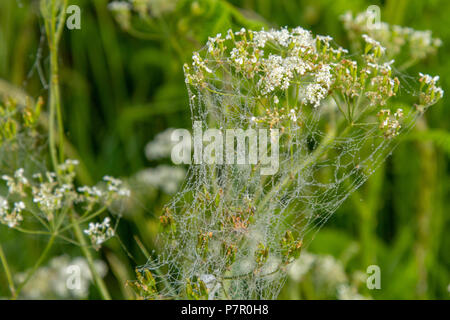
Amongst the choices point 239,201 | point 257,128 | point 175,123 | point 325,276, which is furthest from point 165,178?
point 257,128

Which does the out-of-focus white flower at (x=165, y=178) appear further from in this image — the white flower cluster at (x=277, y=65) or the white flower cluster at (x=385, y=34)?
the white flower cluster at (x=277, y=65)

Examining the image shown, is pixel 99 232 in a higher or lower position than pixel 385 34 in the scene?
A: lower

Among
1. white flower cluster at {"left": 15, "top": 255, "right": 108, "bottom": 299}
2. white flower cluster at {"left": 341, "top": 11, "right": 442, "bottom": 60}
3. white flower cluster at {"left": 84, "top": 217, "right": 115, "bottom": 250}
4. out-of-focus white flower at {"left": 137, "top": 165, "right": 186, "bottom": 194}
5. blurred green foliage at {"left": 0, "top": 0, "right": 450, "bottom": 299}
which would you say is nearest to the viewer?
white flower cluster at {"left": 84, "top": 217, "right": 115, "bottom": 250}

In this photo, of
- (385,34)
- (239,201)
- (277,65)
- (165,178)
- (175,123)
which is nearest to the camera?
(277,65)

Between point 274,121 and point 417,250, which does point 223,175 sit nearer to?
point 274,121

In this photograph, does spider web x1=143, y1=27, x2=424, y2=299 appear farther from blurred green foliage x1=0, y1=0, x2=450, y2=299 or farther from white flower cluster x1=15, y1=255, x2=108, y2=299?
white flower cluster x1=15, y1=255, x2=108, y2=299

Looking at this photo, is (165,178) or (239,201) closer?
(239,201)

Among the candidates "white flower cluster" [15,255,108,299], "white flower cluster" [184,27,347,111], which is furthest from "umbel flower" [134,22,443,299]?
"white flower cluster" [15,255,108,299]

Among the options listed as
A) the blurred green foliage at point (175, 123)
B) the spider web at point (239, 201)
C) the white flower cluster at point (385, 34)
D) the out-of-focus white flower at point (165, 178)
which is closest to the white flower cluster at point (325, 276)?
the blurred green foliage at point (175, 123)

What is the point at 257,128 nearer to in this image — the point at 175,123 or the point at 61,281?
the point at 61,281
